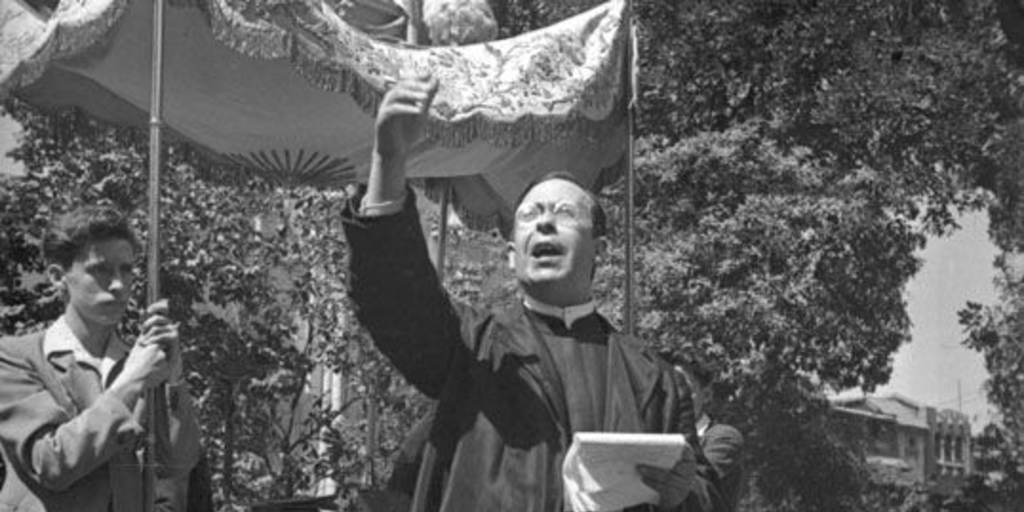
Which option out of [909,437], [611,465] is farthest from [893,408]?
[611,465]

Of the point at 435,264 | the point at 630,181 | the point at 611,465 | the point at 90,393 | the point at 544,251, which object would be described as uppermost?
the point at 630,181

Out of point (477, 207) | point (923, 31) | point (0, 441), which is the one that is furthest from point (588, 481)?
point (923, 31)

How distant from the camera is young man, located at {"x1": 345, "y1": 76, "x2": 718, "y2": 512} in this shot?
129 inches

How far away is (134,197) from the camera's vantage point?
10180 mm

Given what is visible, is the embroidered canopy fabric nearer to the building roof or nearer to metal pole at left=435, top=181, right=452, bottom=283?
metal pole at left=435, top=181, right=452, bottom=283

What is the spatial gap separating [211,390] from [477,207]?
11.6 feet

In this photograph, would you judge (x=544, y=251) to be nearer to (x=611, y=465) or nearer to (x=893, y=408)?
(x=611, y=465)

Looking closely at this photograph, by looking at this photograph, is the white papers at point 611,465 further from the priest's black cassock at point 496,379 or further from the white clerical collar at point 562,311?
the white clerical collar at point 562,311

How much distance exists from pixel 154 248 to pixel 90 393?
2.04 feet

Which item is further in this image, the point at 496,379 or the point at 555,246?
the point at 555,246

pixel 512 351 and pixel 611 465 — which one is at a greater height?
pixel 512 351

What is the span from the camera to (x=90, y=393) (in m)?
3.91

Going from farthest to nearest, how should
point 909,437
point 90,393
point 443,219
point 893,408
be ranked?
point 909,437
point 893,408
point 443,219
point 90,393

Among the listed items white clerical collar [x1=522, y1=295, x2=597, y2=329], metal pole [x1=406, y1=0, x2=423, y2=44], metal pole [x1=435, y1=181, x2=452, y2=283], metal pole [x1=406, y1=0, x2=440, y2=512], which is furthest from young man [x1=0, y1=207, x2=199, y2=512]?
metal pole [x1=435, y1=181, x2=452, y2=283]
